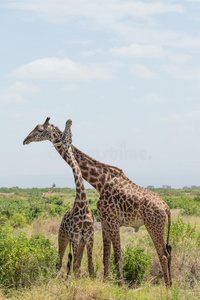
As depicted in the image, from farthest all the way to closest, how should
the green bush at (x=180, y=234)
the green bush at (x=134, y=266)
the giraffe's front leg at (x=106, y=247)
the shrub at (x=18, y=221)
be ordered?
the shrub at (x=18, y=221), the green bush at (x=180, y=234), the green bush at (x=134, y=266), the giraffe's front leg at (x=106, y=247)

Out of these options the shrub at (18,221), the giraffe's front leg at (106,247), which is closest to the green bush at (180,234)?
the giraffe's front leg at (106,247)

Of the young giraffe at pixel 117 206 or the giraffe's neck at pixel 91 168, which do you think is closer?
the young giraffe at pixel 117 206

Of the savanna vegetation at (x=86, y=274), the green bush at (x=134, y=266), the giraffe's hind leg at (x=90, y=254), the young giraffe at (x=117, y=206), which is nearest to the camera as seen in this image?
the savanna vegetation at (x=86, y=274)

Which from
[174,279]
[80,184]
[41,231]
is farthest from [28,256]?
[41,231]

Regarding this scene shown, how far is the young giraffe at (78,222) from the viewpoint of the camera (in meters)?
7.74

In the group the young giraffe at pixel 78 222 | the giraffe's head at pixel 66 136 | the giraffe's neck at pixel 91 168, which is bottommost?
the young giraffe at pixel 78 222

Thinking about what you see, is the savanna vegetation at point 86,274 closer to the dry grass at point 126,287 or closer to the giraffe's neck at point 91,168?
the dry grass at point 126,287

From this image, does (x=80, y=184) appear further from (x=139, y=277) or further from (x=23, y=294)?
(x=139, y=277)

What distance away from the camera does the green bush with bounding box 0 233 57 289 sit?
798 cm

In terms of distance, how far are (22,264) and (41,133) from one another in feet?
8.33

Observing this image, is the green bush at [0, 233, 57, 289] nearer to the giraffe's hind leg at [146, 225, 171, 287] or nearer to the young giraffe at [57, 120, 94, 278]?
the young giraffe at [57, 120, 94, 278]

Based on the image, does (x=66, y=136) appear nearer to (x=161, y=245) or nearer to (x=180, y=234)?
(x=161, y=245)

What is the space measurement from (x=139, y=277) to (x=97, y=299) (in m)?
2.48

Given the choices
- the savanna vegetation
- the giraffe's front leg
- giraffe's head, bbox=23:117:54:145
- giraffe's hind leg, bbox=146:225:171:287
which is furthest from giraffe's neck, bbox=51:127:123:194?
the savanna vegetation
